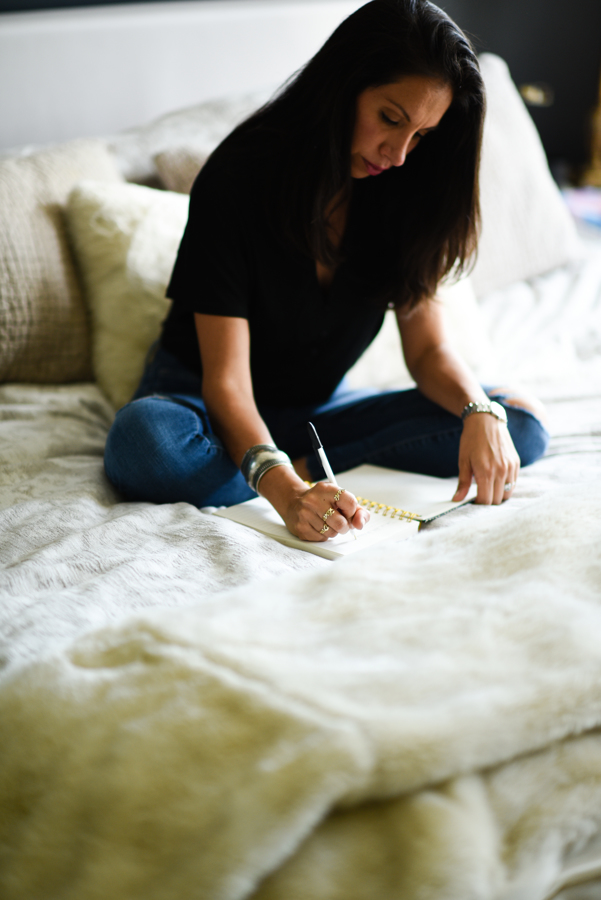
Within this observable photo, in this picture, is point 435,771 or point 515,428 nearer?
point 435,771

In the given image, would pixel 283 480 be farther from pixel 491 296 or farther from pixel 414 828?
pixel 491 296

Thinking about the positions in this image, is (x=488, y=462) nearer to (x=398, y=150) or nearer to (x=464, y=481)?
(x=464, y=481)

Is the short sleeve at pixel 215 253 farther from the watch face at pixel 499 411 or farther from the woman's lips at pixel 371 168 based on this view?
the watch face at pixel 499 411

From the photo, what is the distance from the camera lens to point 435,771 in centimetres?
48

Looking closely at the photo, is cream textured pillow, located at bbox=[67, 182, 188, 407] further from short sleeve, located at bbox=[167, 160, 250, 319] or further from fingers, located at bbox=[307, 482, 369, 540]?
fingers, located at bbox=[307, 482, 369, 540]

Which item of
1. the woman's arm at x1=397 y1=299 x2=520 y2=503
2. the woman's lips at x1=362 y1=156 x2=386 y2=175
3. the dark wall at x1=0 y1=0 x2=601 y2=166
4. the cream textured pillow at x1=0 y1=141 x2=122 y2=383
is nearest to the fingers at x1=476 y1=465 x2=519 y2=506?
the woman's arm at x1=397 y1=299 x2=520 y2=503

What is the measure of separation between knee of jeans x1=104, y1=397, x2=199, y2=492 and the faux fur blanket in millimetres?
328

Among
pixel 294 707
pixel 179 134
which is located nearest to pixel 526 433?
pixel 294 707

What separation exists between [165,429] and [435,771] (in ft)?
2.30

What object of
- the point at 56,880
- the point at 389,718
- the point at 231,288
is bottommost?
the point at 56,880

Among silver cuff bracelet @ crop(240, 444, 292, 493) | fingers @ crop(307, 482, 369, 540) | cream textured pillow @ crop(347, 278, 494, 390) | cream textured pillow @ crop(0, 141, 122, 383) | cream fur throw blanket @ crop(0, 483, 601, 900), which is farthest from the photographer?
cream textured pillow @ crop(347, 278, 494, 390)

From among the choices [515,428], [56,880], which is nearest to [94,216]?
[515,428]

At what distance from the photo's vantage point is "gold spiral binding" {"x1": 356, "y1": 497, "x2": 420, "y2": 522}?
99cm

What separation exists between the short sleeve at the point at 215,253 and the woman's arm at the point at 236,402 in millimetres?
26
